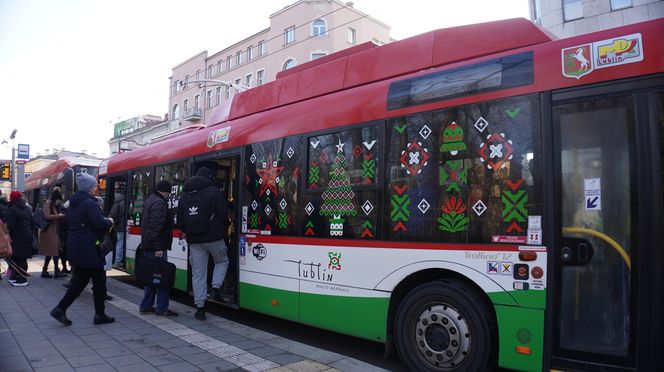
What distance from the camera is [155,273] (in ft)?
19.7

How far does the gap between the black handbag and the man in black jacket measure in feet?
0.36

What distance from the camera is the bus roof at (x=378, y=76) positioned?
335 centimetres

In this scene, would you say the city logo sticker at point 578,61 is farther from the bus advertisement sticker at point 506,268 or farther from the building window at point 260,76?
the building window at point 260,76

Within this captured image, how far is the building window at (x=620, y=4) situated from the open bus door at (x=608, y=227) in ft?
51.5

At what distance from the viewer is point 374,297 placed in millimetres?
4238

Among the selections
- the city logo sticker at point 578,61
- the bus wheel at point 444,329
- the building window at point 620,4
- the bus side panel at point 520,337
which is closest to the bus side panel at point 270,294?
the bus wheel at point 444,329

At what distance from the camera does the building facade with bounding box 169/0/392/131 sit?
113ft

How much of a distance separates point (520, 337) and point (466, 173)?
1.32 m

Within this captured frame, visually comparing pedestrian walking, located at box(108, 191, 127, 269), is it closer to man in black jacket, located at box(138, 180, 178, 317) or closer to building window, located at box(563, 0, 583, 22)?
man in black jacket, located at box(138, 180, 178, 317)

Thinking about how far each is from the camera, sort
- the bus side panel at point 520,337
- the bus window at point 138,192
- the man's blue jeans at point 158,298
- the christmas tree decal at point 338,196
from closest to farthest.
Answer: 1. the bus side panel at point 520,337
2. the christmas tree decal at point 338,196
3. the man's blue jeans at point 158,298
4. the bus window at point 138,192

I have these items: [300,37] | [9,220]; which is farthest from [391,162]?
[300,37]

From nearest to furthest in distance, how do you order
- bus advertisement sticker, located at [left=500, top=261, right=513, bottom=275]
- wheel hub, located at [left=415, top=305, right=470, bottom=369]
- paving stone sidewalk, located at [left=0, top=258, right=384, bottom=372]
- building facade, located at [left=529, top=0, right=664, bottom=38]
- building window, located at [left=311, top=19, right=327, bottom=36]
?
bus advertisement sticker, located at [left=500, top=261, right=513, bottom=275] < wheel hub, located at [left=415, top=305, right=470, bottom=369] < paving stone sidewalk, located at [left=0, top=258, right=384, bottom=372] < building facade, located at [left=529, top=0, right=664, bottom=38] < building window, located at [left=311, top=19, right=327, bottom=36]

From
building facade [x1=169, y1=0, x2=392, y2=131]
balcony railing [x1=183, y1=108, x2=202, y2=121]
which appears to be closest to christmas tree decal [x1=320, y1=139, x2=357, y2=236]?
building facade [x1=169, y1=0, x2=392, y2=131]

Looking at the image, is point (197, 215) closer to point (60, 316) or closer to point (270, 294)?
point (270, 294)
